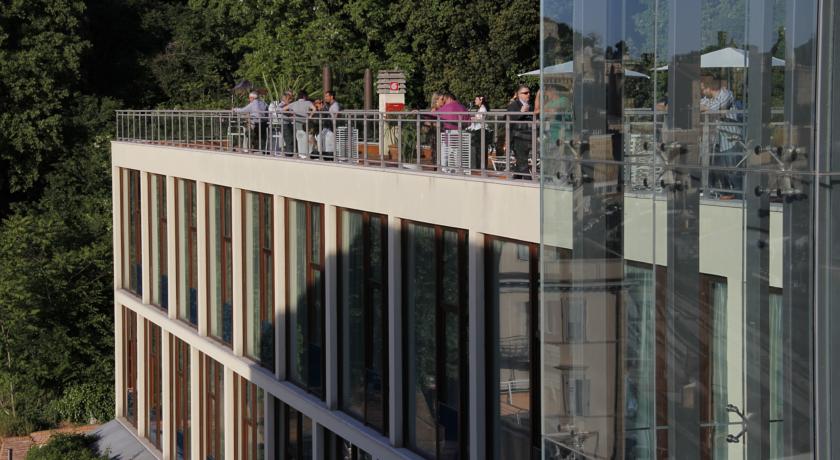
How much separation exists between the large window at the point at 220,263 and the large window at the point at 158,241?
3.43 meters

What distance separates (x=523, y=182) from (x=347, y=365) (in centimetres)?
653

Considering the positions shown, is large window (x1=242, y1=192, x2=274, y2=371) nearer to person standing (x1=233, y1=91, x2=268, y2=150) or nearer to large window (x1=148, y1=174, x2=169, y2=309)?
person standing (x1=233, y1=91, x2=268, y2=150)

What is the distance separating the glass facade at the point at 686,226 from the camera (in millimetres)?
6289

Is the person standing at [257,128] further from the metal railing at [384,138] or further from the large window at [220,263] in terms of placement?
the large window at [220,263]

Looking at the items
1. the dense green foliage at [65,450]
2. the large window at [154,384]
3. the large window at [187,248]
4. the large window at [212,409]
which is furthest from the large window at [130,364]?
the large window at [212,409]

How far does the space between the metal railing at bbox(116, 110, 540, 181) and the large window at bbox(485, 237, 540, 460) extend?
0.90 m

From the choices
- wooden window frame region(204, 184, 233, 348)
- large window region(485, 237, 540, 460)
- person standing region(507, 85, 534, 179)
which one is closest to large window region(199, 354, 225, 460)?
wooden window frame region(204, 184, 233, 348)

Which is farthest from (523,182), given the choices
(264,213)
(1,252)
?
(1,252)

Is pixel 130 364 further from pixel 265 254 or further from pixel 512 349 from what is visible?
pixel 512 349

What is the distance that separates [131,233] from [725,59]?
2712cm

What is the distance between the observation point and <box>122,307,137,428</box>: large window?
107 feet

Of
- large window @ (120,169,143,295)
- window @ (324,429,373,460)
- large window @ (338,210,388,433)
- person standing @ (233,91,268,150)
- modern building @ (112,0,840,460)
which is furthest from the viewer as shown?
large window @ (120,169,143,295)

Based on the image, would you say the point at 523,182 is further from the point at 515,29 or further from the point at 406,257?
the point at 515,29

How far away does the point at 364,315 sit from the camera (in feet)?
61.5
